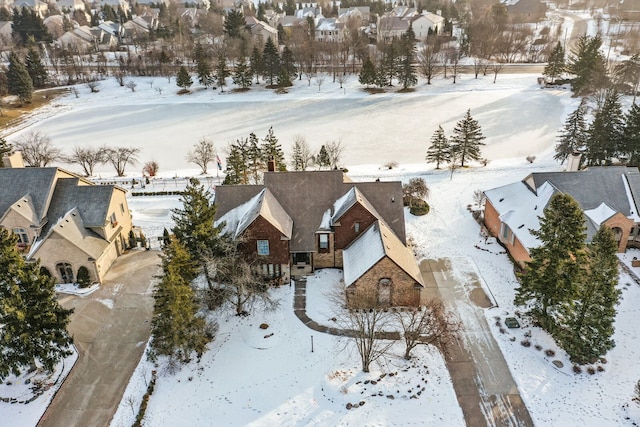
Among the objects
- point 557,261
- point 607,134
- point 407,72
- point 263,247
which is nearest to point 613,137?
point 607,134

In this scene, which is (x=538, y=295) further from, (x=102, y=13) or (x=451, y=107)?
(x=102, y=13)

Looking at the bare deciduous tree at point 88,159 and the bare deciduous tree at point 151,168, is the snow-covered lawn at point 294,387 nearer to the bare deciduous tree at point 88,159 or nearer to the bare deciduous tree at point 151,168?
the bare deciduous tree at point 151,168

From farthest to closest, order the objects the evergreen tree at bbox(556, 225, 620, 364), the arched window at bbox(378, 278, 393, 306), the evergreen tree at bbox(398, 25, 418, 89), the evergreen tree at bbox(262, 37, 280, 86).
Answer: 1. the evergreen tree at bbox(262, 37, 280, 86)
2. the evergreen tree at bbox(398, 25, 418, 89)
3. the arched window at bbox(378, 278, 393, 306)
4. the evergreen tree at bbox(556, 225, 620, 364)

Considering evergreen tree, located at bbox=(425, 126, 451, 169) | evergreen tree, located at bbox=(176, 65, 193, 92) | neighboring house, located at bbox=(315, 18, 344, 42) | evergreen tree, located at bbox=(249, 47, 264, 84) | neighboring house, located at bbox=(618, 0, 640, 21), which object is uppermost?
neighboring house, located at bbox=(618, 0, 640, 21)

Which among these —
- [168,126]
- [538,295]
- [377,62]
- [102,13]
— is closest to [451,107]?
[377,62]

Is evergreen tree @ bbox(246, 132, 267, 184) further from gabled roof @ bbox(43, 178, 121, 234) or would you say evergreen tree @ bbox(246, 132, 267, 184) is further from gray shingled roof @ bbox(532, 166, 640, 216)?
gray shingled roof @ bbox(532, 166, 640, 216)

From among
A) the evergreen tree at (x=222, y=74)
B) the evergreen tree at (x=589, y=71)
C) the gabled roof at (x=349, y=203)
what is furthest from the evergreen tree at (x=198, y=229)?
the evergreen tree at (x=222, y=74)

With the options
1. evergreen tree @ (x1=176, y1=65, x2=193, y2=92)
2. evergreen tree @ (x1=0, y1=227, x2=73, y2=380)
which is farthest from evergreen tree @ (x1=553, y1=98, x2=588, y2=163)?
evergreen tree @ (x1=176, y1=65, x2=193, y2=92)

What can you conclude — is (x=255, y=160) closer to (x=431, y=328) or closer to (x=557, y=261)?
(x=431, y=328)
